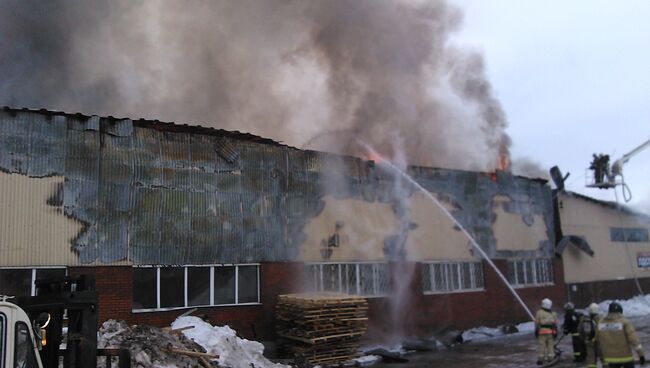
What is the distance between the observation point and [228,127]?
22172mm


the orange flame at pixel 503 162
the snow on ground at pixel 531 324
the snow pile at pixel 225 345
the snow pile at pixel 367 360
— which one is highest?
the orange flame at pixel 503 162

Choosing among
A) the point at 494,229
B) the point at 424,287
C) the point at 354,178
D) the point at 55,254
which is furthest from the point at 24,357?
the point at 494,229

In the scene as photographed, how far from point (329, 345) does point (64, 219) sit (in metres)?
6.28

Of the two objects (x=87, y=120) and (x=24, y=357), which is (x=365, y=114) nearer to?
(x=87, y=120)

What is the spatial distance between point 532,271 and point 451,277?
4.60 meters

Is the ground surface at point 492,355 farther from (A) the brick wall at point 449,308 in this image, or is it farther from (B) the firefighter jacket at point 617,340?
(B) the firefighter jacket at point 617,340

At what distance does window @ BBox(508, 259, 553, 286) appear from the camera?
822 inches

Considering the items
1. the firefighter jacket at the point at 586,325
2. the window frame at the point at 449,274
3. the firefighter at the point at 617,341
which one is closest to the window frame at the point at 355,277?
the window frame at the point at 449,274

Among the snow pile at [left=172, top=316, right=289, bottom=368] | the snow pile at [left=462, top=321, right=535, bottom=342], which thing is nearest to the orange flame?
the snow pile at [left=462, top=321, right=535, bottom=342]

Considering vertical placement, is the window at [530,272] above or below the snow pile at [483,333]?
above

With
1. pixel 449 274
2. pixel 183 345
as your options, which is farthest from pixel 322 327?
pixel 449 274

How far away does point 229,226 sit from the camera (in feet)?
45.9

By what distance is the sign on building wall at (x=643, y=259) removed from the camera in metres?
27.1

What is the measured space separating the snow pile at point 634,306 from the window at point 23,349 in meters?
23.7
